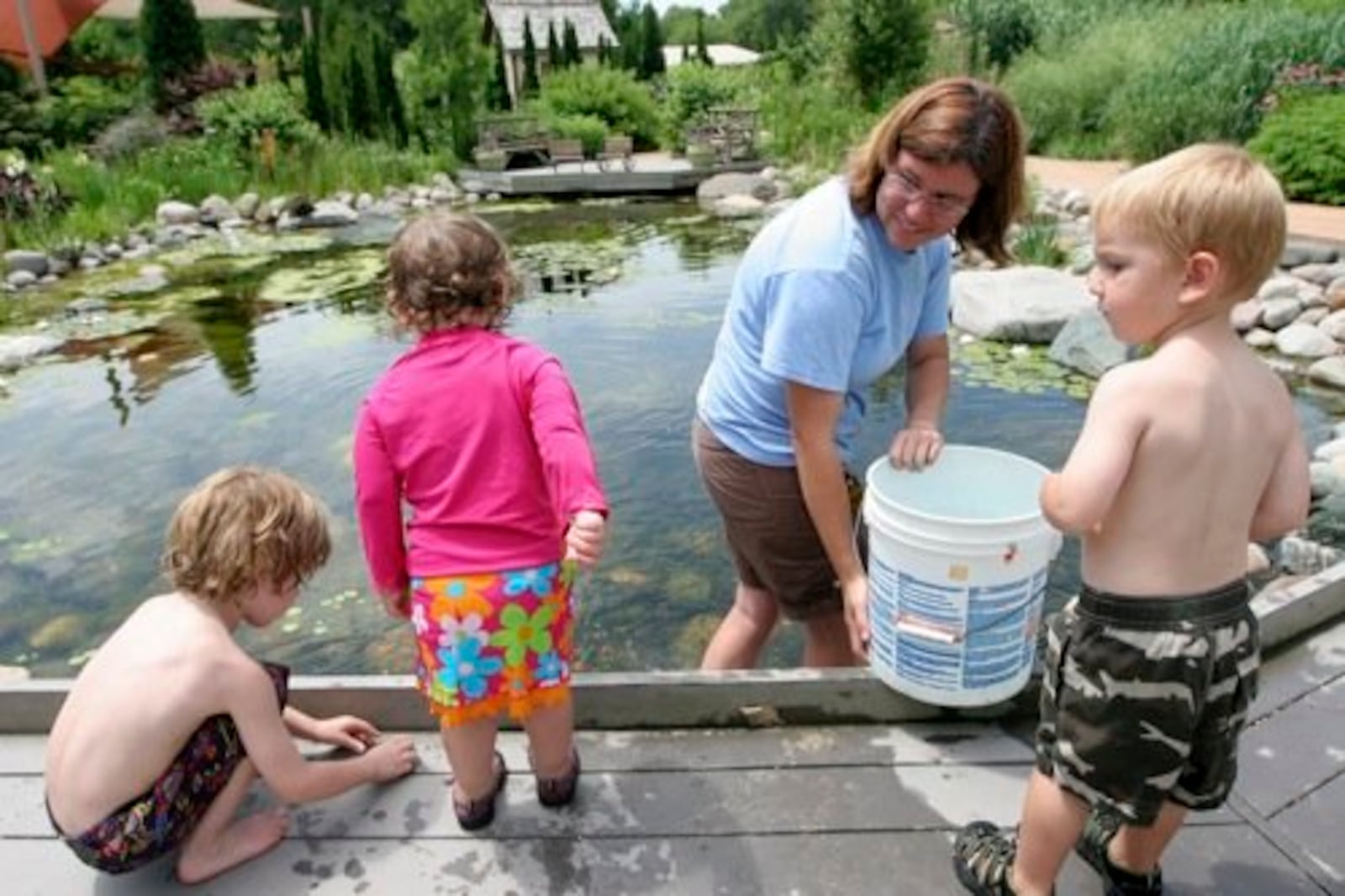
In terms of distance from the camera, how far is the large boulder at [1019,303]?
623cm

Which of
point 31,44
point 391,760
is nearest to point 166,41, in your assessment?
point 31,44

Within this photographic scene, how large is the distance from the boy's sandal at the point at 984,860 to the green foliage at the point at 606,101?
19999 millimetres

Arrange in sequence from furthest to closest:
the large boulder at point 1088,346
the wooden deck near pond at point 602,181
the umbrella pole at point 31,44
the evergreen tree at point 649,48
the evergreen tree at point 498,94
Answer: the evergreen tree at point 649,48 → the evergreen tree at point 498,94 → the umbrella pole at point 31,44 → the wooden deck near pond at point 602,181 → the large boulder at point 1088,346

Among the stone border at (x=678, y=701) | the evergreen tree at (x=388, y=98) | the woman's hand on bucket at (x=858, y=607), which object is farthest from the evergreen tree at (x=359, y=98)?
the woman's hand on bucket at (x=858, y=607)

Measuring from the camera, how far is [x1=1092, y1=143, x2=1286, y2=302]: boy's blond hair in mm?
1157

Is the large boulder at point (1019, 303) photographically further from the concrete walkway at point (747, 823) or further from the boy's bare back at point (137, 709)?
the boy's bare back at point (137, 709)

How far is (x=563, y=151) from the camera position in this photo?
17359 mm

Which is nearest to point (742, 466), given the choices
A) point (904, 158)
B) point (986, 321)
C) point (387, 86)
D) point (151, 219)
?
point (904, 158)

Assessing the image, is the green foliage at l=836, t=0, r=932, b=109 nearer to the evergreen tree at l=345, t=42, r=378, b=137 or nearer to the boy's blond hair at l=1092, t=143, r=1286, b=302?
the evergreen tree at l=345, t=42, r=378, b=137

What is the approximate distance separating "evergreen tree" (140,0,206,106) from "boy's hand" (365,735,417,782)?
1818 centimetres

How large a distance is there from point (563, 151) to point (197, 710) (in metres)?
16.9

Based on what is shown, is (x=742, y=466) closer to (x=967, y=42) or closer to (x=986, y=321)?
(x=986, y=321)

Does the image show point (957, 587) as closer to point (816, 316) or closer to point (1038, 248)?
point (816, 316)

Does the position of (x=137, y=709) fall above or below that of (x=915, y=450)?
below
